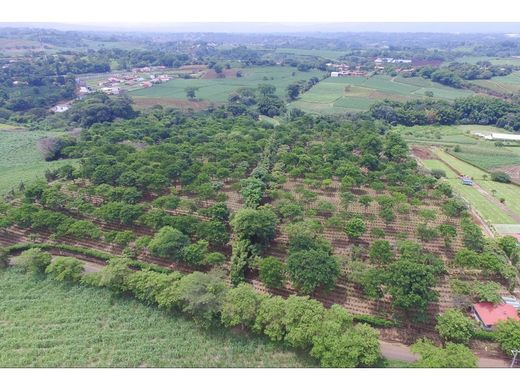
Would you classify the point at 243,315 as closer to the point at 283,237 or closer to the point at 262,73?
the point at 283,237

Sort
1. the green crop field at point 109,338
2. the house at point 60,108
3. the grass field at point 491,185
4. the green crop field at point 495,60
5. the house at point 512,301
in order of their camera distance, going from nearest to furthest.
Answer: the green crop field at point 109,338 → the house at point 512,301 → the grass field at point 491,185 → the house at point 60,108 → the green crop field at point 495,60

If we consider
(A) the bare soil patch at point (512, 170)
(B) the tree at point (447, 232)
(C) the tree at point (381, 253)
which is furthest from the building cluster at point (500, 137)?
(C) the tree at point (381, 253)

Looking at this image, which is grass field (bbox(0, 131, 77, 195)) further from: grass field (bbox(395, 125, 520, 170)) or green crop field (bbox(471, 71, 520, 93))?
green crop field (bbox(471, 71, 520, 93))

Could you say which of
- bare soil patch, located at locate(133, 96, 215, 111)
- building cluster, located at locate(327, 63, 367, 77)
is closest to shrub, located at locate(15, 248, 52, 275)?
bare soil patch, located at locate(133, 96, 215, 111)

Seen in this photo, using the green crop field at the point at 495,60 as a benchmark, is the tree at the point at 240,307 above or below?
below

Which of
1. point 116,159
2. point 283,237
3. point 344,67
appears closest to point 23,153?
point 116,159

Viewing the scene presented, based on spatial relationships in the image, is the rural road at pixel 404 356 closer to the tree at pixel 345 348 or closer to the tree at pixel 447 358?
the tree at pixel 345 348
